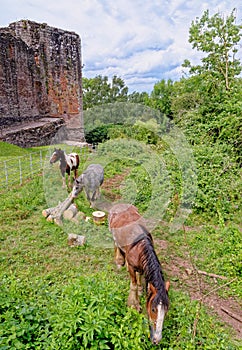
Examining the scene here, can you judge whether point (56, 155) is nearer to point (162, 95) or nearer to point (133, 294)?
point (133, 294)

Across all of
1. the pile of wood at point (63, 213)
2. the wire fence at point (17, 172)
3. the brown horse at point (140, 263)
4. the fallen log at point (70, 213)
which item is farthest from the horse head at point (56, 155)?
the brown horse at point (140, 263)

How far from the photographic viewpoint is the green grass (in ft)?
7.47

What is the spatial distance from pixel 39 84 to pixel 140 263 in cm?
1734

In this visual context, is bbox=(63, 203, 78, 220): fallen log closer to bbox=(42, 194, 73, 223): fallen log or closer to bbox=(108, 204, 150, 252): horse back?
bbox=(42, 194, 73, 223): fallen log

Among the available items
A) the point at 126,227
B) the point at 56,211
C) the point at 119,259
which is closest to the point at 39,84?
the point at 56,211

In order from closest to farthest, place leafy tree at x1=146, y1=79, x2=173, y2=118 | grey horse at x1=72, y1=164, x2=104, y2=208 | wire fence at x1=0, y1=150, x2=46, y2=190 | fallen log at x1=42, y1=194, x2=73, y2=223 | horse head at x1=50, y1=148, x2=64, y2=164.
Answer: fallen log at x1=42, y1=194, x2=73, y2=223
grey horse at x1=72, y1=164, x2=104, y2=208
horse head at x1=50, y1=148, x2=64, y2=164
wire fence at x1=0, y1=150, x2=46, y2=190
leafy tree at x1=146, y1=79, x2=173, y2=118

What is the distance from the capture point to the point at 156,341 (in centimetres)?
237

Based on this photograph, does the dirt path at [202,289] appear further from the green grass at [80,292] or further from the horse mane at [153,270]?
the horse mane at [153,270]

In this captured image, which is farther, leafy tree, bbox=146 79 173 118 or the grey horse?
leafy tree, bbox=146 79 173 118

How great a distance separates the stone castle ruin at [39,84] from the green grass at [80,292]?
9.65 m

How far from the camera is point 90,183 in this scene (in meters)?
6.15

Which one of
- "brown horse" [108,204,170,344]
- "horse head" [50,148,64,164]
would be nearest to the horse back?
"brown horse" [108,204,170,344]

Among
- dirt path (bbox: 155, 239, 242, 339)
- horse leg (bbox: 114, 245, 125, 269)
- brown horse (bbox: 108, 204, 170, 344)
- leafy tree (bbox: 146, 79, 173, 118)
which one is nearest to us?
brown horse (bbox: 108, 204, 170, 344)

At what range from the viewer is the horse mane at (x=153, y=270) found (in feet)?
8.15
